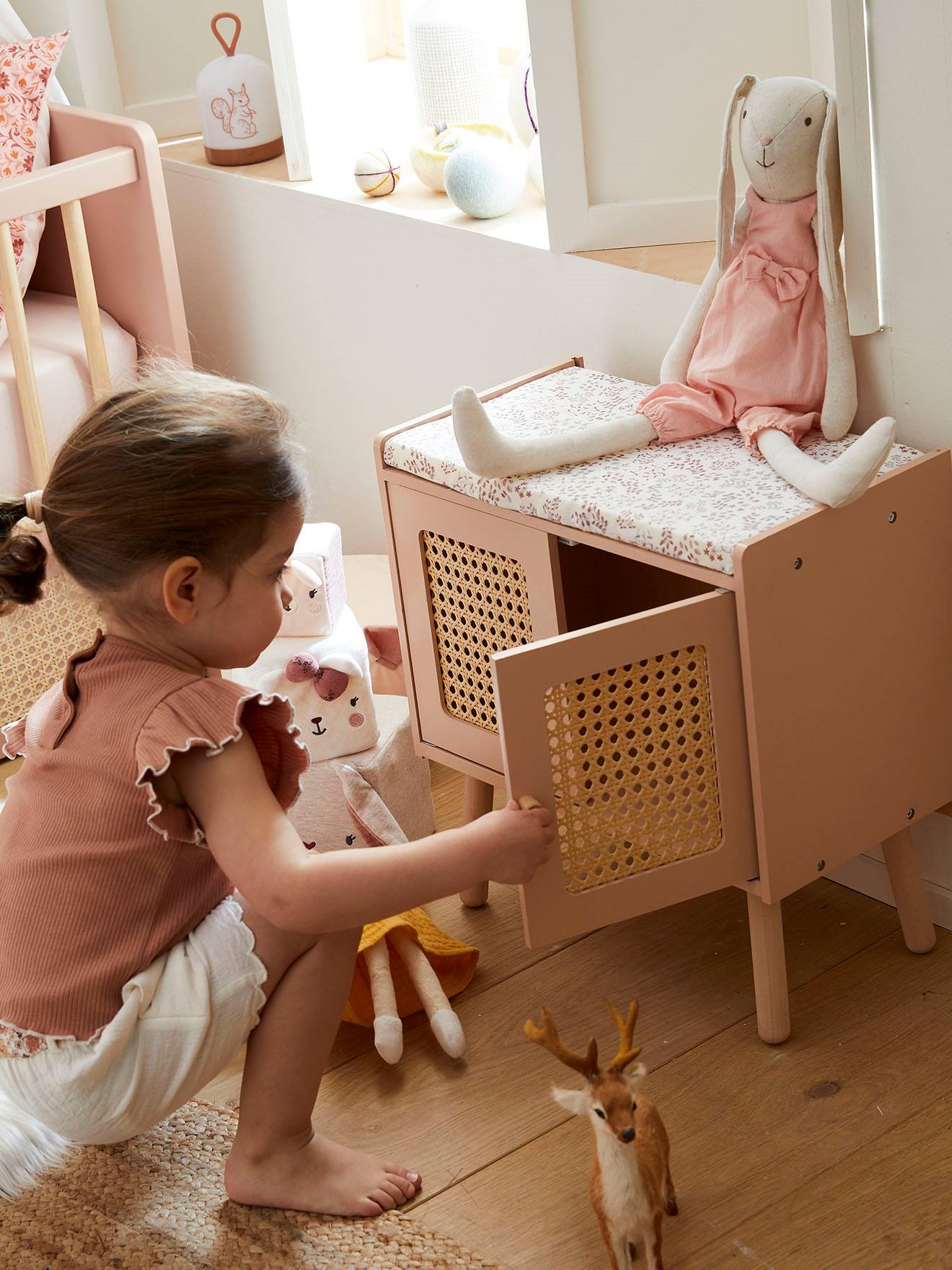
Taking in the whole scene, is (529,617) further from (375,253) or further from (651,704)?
(375,253)

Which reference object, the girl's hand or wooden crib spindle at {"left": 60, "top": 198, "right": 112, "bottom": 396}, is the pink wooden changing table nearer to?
the girl's hand

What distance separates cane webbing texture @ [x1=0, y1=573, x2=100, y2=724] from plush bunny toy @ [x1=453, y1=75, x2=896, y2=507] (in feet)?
2.41

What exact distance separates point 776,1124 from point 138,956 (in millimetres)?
536

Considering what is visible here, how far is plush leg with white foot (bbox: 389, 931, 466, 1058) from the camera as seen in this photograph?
1347 millimetres

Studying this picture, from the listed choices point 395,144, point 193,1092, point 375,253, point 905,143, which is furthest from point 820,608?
point 395,144

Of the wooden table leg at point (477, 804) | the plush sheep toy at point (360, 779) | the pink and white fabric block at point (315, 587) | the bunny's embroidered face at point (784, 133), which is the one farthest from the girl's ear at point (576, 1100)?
the bunny's embroidered face at point (784, 133)

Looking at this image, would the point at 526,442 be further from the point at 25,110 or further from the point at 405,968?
the point at 25,110

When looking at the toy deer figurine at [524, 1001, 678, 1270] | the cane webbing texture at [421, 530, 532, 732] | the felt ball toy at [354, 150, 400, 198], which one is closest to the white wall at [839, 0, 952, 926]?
the cane webbing texture at [421, 530, 532, 732]

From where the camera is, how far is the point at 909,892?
54.4 inches

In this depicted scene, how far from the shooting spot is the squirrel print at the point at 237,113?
2113 millimetres

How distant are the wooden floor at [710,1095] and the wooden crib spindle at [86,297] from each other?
0.91 m

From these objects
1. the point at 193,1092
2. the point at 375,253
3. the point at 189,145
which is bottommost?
the point at 193,1092

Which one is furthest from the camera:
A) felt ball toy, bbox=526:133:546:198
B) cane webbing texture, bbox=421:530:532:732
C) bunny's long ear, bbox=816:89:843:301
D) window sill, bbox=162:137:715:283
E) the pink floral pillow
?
the pink floral pillow

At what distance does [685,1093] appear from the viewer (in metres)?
1.28
